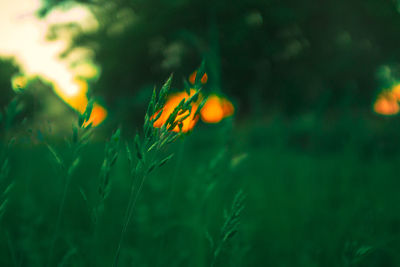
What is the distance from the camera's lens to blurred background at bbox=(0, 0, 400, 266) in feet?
4.18

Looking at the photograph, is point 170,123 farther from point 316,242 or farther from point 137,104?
point 137,104

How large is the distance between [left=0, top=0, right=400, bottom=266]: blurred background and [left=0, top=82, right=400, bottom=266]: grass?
0.02 meters

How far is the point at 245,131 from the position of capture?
420 centimetres

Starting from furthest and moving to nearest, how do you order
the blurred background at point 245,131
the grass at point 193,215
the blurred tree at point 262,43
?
the blurred tree at point 262,43
the blurred background at point 245,131
the grass at point 193,215

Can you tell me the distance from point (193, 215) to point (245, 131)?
2740mm

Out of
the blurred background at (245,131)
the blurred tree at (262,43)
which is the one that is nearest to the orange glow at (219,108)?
the blurred background at (245,131)

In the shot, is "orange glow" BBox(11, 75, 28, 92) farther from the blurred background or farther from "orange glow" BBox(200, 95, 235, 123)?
"orange glow" BBox(200, 95, 235, 123)

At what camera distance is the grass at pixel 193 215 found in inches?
25.3

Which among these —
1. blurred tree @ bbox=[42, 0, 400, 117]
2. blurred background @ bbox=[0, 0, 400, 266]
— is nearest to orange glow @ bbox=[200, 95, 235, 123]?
blurred background @ bbox=[0, 0, 400, 266]

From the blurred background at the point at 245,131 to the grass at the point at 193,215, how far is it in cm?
2

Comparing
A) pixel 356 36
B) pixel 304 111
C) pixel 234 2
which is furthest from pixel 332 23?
pixel 234 2

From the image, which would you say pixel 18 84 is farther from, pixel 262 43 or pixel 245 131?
pixel 262 43

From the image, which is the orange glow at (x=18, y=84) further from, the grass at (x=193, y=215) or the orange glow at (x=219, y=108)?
the orange glow at (x=219, y=108)

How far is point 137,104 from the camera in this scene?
39.4 ft
